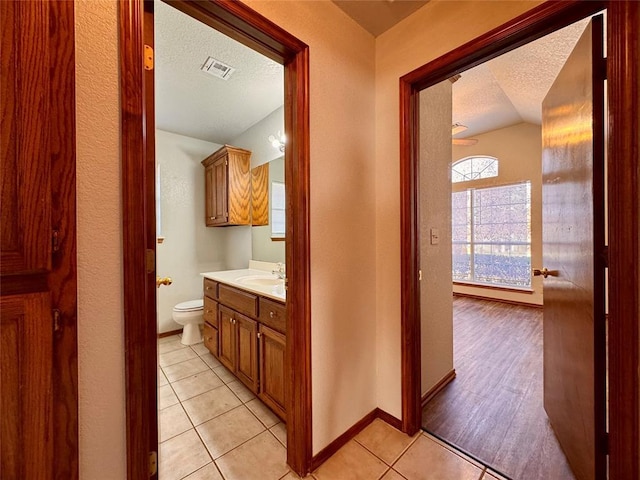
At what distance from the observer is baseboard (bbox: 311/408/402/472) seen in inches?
53.7

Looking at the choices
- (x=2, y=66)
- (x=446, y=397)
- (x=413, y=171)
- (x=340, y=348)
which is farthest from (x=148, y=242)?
(x=446, y=397)

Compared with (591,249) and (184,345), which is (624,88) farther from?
(184,345)

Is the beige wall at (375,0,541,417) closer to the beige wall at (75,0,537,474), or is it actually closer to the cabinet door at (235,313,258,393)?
the beige wall at (75,0,537,474)

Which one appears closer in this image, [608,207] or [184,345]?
[608,207]

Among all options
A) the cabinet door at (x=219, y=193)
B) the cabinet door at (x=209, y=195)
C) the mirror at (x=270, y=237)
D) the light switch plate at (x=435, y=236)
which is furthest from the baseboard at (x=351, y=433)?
the cabinet door at (x=209, y=195)

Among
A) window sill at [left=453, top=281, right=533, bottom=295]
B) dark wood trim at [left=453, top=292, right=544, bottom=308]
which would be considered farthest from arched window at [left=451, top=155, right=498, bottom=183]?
dark wood trim at [left=453, top=292, right=544, bottom=308]

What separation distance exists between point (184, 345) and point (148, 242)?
2.57 m

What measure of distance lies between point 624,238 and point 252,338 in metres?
1.96

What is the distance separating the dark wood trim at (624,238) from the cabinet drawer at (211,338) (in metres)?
2.49

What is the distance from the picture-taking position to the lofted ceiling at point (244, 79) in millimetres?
1681

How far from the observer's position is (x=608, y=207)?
959mm

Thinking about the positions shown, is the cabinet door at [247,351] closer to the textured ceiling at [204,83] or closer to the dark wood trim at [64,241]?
the dark wood trim at [64,241]

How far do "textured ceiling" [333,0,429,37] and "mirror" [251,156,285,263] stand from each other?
1.41m

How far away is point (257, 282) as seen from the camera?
251 centimetres
